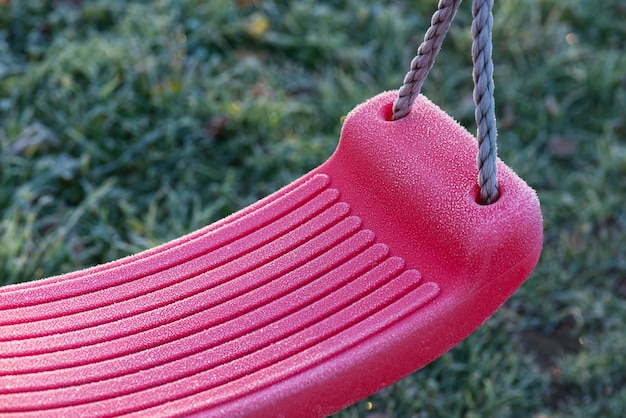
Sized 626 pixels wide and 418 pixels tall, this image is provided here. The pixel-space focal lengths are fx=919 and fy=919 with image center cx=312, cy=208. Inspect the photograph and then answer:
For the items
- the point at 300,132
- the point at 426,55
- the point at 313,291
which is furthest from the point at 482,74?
the point at 300,132

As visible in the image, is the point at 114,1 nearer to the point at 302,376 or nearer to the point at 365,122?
the point at 365,122

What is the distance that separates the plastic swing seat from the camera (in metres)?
1.34

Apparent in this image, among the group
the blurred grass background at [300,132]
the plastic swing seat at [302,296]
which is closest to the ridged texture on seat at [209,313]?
the plastic swing seat at [302,296]

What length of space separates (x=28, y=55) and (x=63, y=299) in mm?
1618

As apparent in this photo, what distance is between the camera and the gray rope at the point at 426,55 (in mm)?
1471

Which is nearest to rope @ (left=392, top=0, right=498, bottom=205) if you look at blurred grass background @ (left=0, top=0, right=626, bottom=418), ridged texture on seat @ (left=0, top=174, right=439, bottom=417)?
ridged texture on seat @ (left=0, top=174, right=439, bottom=417)

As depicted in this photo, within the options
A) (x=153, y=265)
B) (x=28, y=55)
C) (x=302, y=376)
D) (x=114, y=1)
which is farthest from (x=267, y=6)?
(x=302, y=376)

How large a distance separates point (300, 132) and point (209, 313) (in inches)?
53.8

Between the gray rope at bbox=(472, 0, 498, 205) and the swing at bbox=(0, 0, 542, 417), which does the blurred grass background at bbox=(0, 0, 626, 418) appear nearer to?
the swing at bbox=(0, 0, 542, 417)

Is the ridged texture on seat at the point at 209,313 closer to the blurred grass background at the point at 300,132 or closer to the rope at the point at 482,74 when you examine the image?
the rope at the point at 482,74

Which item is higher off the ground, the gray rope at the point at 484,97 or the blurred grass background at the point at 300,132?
the gray rope at the point at 484,97

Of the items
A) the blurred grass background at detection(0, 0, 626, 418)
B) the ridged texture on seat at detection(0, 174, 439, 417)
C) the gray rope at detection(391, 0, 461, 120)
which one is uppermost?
the gray rope at detection(391, 0, 461, 120)

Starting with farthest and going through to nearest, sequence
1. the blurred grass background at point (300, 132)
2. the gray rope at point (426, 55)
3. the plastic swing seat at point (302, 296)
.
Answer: the blurred grass background at point (300, 132)
the gray rope at point (426, 55)
the plastic swing seat at point (302, 296)

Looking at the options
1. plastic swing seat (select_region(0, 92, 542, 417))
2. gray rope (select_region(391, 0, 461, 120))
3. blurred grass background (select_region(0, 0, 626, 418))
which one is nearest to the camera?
plastic swing seat (select_region(0, 92, 542, 417))
